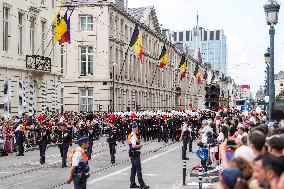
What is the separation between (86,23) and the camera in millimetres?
56594

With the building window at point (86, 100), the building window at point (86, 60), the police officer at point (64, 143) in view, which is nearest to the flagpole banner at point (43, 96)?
the building window at point (86, 100)

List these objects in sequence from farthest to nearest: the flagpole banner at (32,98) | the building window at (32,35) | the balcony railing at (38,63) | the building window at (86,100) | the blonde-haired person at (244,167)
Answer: the building window at (86,100) → the building window at (32,35) → the flagpole banner at (32,98) → the balcony railing at (38,63) → the blonde-haired person at (244,167)

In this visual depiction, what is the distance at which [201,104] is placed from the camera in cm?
12656

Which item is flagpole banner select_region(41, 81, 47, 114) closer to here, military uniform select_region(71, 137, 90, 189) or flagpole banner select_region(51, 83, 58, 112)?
flagpole banner select_region(51, 83, 58, 112)

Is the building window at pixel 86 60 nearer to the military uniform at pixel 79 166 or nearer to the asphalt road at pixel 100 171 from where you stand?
the asphalt road at pixel 100 171

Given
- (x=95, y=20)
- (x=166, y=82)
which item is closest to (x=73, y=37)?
(x=95, y=20)

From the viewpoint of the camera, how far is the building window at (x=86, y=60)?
56562mm

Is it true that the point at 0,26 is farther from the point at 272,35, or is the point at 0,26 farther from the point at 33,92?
the point at 272,35

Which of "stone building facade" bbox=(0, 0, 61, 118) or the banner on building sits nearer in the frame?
the banner on building

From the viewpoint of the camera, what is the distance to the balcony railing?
125 ft

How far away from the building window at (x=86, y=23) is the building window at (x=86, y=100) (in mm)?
6335

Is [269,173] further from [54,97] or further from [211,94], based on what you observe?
[211,94]

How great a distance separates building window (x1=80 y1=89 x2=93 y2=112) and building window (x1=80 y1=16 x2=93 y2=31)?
6335 millimetres

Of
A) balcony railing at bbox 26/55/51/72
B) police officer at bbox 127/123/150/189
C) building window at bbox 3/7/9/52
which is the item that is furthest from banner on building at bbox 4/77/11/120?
police officer at bbox 127/123/150/189
